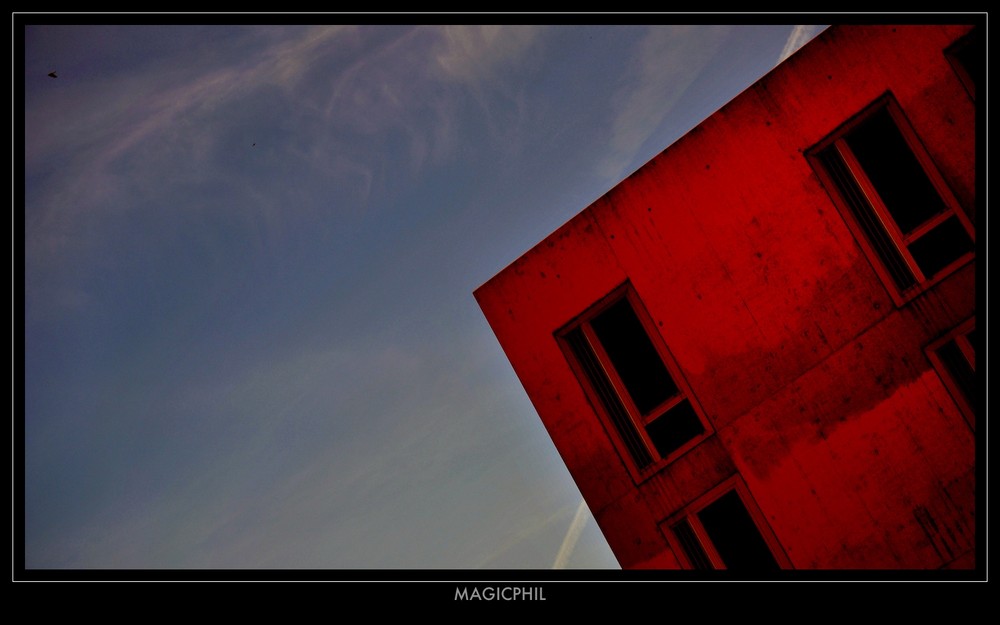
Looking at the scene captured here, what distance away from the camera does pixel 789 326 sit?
8641 millimetres

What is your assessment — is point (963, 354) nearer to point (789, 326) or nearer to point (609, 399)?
point (789, 326)

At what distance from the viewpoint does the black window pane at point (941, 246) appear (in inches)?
319

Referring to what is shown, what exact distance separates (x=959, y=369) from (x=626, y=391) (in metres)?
3.99

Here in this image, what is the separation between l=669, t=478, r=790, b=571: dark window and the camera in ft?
28.6

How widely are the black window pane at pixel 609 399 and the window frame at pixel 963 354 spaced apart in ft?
11.9

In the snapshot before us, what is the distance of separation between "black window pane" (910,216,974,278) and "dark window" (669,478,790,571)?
11.5ft

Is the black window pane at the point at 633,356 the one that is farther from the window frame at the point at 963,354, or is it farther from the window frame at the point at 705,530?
the window frame at the point at 963,354

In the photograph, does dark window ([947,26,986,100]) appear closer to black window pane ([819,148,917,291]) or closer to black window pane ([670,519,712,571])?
black window pane ([819,148,917,291])

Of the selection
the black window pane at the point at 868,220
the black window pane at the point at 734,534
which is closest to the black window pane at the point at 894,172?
the black window pane at the point at 868,220

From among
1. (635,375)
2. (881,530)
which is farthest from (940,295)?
(635,375)
